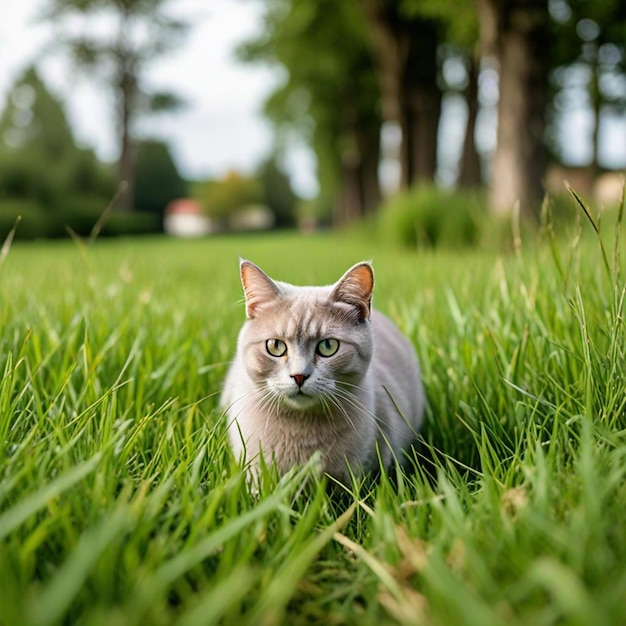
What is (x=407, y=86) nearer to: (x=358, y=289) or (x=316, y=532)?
(x=358, y=289)

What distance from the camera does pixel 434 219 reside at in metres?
8.77

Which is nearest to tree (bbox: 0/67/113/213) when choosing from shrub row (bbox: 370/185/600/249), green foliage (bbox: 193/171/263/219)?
shrub row (bbox: 370/185/600/249)

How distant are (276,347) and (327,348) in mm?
161

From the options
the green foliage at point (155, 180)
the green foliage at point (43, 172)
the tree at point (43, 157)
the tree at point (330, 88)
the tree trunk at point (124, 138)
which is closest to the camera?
the tree at point (330, 88)

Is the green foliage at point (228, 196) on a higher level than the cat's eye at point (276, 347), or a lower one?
higher

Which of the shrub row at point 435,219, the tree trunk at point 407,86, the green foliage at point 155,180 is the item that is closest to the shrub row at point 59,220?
the tree trunk at point 407,86

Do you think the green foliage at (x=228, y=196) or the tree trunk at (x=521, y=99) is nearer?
the tree trunk at (x=521, y=99)

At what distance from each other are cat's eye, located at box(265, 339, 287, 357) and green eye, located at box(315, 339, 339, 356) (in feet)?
0.34

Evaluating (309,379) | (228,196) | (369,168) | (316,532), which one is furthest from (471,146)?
(228,196)

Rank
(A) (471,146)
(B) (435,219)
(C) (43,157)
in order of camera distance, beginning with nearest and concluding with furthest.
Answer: (B) (435,219) < (A) (471,146) < (C) (43,157)

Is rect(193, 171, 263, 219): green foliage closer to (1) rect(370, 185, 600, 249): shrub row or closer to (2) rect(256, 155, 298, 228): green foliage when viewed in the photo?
(2) rect(256, 155, 298, 228): green foliage

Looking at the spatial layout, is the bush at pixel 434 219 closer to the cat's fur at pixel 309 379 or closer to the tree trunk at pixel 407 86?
the tree trunk at pixel 407 86

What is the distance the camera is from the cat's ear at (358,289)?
201cm

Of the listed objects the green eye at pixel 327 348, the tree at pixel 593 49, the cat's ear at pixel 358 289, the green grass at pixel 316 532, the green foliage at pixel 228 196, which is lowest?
the green grass at pixel 316 532
